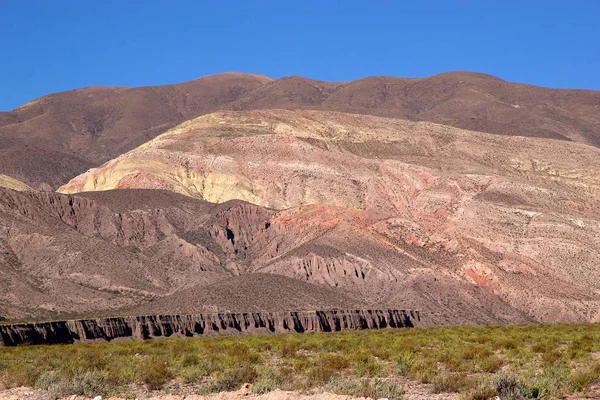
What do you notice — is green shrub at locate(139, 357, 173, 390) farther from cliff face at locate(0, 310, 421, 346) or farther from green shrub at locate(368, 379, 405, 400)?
cliff face at locate(0, 310, 421, 346)

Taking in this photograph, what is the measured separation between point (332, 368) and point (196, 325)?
40922mm

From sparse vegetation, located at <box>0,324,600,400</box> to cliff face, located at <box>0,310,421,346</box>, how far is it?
19.9 metres

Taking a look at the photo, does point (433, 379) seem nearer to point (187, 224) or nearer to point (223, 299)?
point (223, 299)

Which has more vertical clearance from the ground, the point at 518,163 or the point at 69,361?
the point at 518,163

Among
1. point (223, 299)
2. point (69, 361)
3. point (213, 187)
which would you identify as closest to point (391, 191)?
point (213, 187)

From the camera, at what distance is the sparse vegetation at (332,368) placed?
2389 cm

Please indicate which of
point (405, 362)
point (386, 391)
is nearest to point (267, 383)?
point (386, 391)

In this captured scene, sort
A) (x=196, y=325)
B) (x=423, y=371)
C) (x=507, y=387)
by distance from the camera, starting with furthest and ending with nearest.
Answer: (x=196, y=325)
(x=423, y=371)
(x=507, y=387)

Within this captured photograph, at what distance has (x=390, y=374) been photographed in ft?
95.7

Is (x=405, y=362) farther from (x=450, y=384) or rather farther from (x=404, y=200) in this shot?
(x=404, y=200)

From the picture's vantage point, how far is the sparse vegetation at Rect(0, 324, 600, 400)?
23.9 m

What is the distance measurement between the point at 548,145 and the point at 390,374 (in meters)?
143

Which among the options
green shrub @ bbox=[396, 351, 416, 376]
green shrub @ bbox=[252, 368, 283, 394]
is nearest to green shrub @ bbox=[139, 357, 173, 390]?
green shrub @ bbox=[252, 368, 283, 394]

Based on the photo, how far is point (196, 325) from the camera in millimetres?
69125
